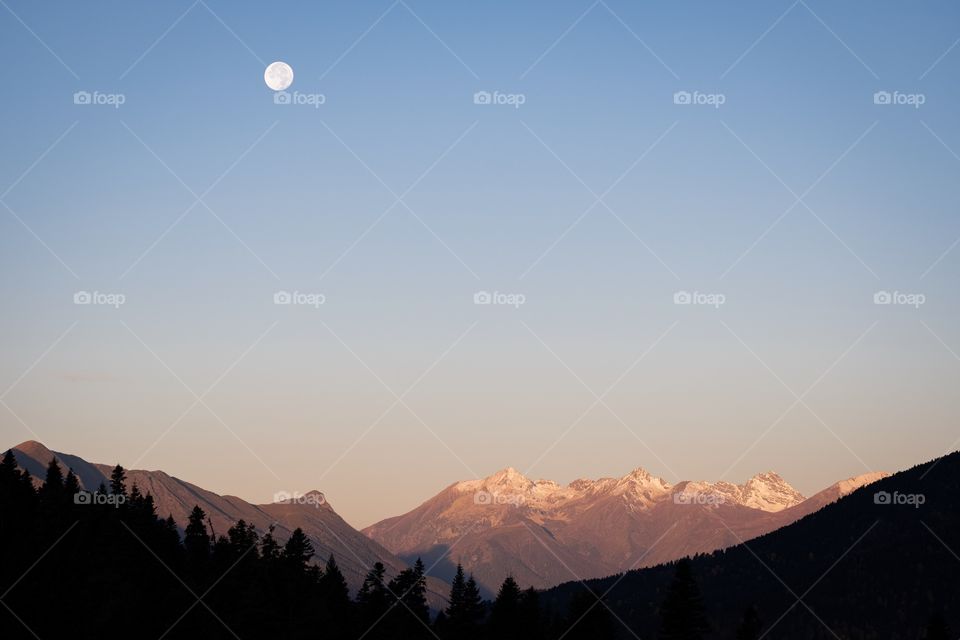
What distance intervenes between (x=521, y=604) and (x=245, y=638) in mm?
23880

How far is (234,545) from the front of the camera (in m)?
117

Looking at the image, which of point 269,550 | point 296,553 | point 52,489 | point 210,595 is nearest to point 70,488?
point 52,489

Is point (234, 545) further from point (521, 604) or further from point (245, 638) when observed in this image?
point (521, 604)

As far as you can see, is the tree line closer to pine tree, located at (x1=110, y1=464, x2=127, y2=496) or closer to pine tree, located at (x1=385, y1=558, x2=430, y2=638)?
pine tree, located at (x1=385, y1=558, x2=430, y2=638)

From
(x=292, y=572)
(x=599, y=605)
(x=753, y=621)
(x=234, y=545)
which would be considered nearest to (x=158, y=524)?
(x=234, y=545)

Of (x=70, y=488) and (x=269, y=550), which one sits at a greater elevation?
(x=70, y=488)

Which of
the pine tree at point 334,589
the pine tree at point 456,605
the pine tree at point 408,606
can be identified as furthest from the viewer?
the pine tree at point 334,589

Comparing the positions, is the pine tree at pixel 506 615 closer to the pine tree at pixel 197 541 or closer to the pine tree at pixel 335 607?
the pine tree at pixel 335 607

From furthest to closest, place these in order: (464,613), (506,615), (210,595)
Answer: (210,595) → (464,613) → (506,615)

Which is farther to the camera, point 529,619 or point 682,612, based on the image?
point 529,619

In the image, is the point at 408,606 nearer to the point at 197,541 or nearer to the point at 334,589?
the point at 334,589

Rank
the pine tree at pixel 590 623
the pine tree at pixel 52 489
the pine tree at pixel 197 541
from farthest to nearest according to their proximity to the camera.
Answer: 1. the pine tree at pixel 52 489
2. the pine tree at pixel 197 541
3. the pine tree at pixel 590 623

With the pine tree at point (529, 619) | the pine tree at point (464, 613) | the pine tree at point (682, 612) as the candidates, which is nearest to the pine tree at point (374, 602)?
the pine tree at point (464, 613)
